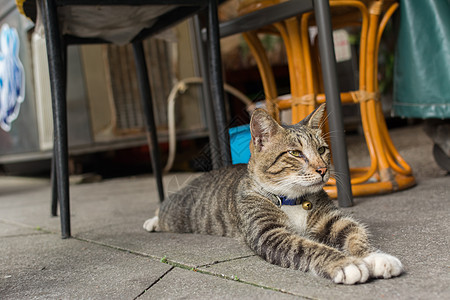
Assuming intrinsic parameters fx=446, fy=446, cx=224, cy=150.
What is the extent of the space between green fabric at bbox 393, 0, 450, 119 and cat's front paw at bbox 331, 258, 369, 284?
55.6 inches

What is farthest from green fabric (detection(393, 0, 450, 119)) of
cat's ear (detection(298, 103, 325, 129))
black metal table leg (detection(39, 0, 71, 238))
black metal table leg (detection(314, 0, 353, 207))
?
black metal table leg (detection(39, 0, 71, 238))

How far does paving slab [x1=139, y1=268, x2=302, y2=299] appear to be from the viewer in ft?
3.58

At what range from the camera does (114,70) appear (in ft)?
15.7

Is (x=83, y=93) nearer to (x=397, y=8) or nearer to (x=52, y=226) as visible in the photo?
(x=52, y=226)

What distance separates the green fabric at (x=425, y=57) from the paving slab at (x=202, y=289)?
1.58 meters

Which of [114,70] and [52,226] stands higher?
[114,70]

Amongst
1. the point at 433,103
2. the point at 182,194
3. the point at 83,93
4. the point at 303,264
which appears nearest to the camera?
the point at 303,264

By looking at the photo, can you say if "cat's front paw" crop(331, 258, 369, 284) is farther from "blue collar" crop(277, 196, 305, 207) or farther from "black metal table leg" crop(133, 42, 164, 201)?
"black metal table leg" crop(133, 42, 164, 201)

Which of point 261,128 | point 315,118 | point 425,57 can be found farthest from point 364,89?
point 261,128

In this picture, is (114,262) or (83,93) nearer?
(114,262)

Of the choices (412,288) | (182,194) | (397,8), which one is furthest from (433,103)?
(412,288)

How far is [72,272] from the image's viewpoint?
4.75 ft

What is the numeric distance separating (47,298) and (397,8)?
7.13 feet

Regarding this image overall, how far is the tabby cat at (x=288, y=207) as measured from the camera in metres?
1.33
